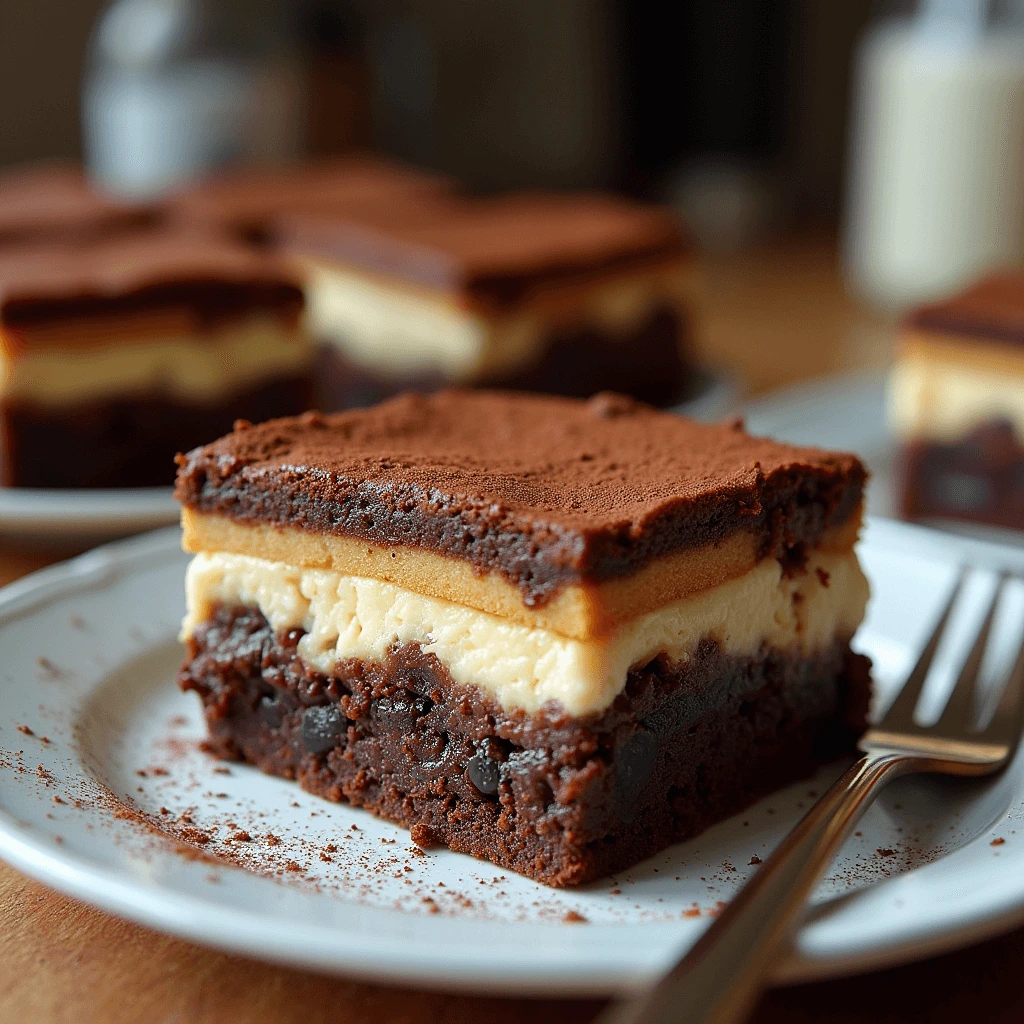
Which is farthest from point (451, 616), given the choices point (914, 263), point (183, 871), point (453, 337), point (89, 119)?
point (89, 119)

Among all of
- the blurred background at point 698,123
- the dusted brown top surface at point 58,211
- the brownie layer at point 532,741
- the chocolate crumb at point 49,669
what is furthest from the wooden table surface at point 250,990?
the dusted brown top surface at point 58,211

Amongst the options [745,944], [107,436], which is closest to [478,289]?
[107,436]

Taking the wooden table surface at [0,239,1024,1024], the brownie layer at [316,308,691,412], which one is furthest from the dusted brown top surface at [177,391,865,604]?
the brownie layer at [316,308,691,412]

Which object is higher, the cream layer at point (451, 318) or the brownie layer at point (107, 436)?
the cream layer at point (451, 318)

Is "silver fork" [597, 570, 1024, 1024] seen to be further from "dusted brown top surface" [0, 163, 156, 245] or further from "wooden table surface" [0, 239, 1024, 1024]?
"dusted brown top surface" [0, 163, 156, 245]

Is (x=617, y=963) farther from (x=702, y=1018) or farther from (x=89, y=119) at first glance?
(x=89, y=119)

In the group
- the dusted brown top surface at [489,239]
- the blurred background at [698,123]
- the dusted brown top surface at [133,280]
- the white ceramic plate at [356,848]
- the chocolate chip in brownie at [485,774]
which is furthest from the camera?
the blurred background at [698,123]

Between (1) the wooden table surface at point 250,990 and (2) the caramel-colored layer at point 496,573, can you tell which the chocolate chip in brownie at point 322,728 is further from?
(1) the wooden table surface at point 250,990
